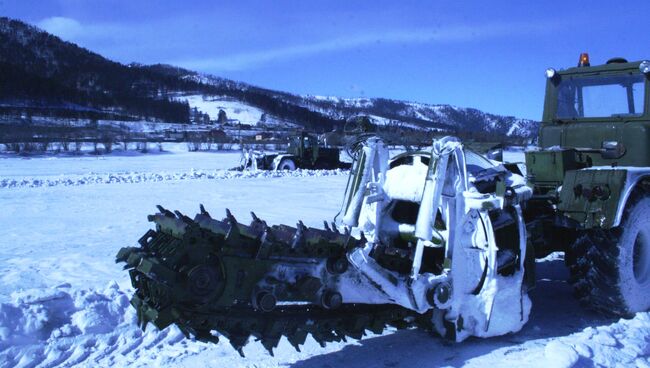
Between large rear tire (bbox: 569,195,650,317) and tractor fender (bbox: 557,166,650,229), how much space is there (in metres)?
0.17

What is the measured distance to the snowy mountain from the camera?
10144 centimetres

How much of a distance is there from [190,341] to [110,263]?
292cm

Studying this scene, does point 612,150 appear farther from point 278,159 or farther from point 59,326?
point 278,159

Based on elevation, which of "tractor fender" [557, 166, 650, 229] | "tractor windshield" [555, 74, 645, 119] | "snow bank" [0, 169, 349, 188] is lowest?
"snow bank" [0, 169, 349, 188]

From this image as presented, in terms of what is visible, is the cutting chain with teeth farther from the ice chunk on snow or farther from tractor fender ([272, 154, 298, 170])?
tractor fender ([272, 154, 298, 170])

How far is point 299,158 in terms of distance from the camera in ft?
89.1

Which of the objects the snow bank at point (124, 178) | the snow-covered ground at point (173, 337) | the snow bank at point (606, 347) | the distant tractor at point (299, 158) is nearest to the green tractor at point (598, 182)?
the snow bank at point (606, 347)

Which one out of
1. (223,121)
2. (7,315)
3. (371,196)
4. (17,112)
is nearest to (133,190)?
(7,315)

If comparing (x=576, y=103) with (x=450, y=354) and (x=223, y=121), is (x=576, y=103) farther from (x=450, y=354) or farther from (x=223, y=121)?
(x=223, y=121)

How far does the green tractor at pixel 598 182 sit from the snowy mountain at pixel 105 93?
6775cm

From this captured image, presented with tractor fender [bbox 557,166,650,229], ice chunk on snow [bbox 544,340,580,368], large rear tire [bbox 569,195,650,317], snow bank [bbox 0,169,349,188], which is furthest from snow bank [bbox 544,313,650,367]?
snow bank [bbox 0,169,349,188]

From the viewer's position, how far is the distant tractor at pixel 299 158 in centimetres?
2628

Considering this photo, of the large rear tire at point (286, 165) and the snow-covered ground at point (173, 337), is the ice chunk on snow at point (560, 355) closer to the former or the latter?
the snow-covered ground at point (173, 337)

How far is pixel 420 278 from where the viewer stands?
3920 millimetres
